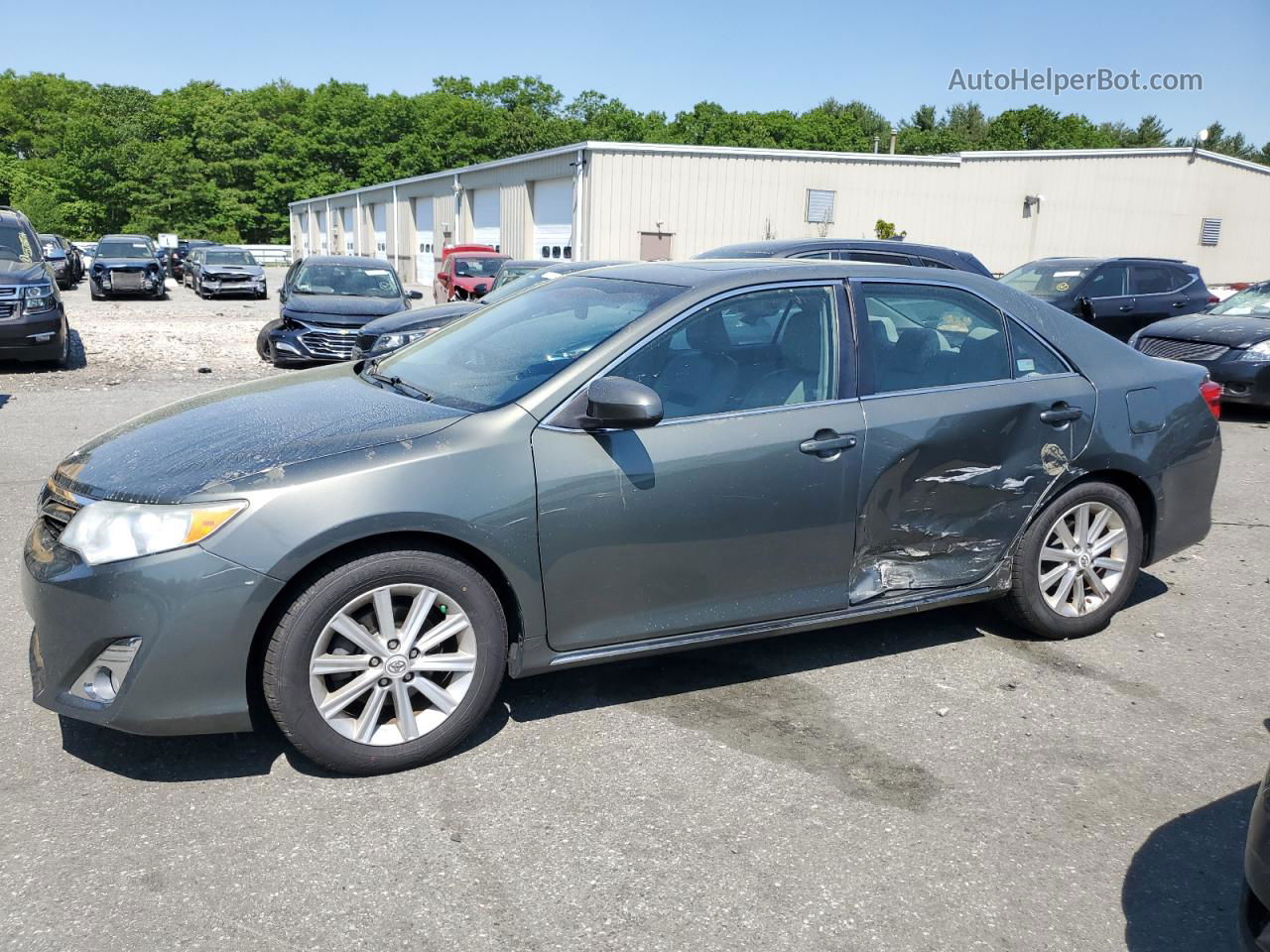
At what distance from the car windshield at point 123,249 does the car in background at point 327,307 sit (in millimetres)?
15566

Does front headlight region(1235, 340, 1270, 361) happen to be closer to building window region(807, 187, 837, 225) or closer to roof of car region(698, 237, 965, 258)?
roof of car region(698, 237, 965, 258)

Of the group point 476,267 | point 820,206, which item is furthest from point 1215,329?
point 820,206

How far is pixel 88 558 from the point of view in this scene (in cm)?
307

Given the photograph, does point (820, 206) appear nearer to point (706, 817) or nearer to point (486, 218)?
point (486, 218)

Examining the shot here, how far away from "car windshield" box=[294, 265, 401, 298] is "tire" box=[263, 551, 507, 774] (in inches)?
469

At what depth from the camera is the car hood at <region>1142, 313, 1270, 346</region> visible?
36.3 feet

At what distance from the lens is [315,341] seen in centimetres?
1340

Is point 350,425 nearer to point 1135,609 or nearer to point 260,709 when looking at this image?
point 260,709

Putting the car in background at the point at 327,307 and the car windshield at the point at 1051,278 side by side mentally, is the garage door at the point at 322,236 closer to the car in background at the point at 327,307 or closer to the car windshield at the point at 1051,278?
the car in background at the point at 327,307

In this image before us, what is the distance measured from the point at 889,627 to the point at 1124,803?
1.60 meters

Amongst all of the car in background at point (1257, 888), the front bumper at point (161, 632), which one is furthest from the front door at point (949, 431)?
the front bumper at point (161, 632)

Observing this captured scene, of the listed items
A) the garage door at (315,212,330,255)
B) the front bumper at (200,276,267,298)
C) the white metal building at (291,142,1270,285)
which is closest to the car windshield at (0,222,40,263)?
the front bumper at (200,276,267,298)

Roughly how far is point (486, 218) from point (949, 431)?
3482 centimetres

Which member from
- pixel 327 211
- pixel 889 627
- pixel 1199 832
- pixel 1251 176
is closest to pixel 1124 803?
pixel 1199 832
